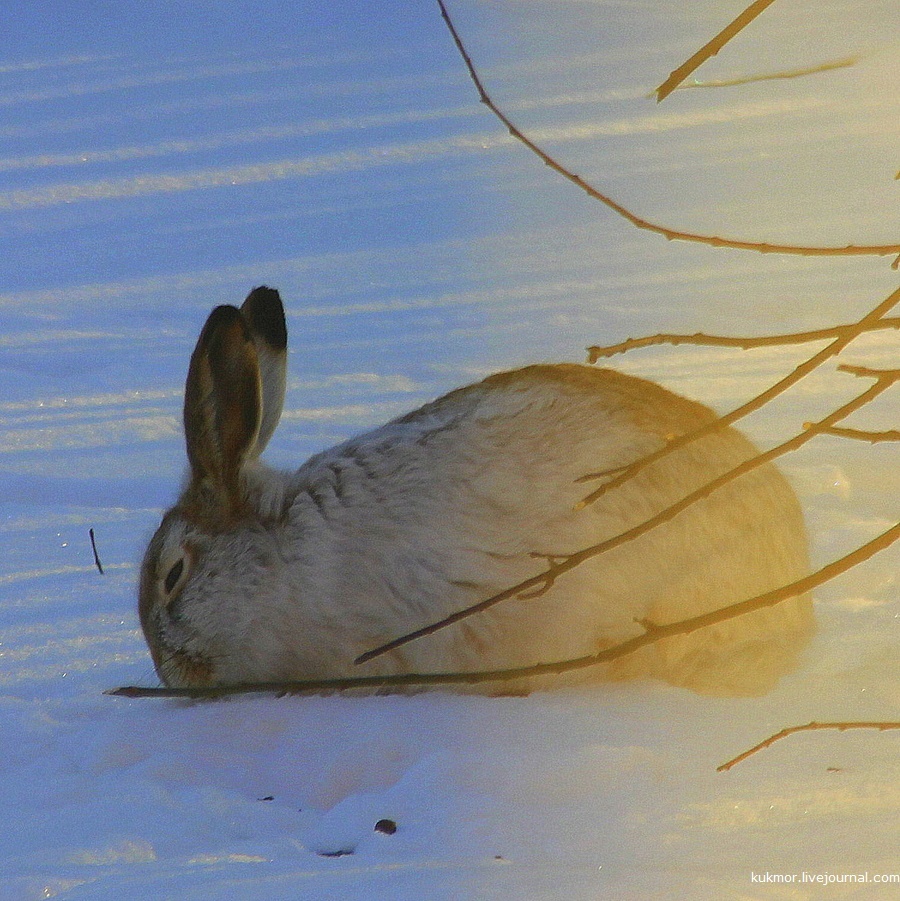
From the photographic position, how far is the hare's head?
316 cm

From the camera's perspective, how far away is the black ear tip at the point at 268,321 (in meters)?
3.44

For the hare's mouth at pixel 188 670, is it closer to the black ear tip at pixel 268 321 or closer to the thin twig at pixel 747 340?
the black ear tip at pixel 268 321

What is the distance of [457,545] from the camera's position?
3.10 metres

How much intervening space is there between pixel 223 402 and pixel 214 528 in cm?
31

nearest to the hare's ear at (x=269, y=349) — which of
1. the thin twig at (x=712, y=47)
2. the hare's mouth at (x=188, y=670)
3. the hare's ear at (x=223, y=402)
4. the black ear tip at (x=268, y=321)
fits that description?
the black ear tip at (x=268, y=321)

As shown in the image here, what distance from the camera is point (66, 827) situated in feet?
7.98

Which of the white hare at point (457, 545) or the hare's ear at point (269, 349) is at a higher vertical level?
the hare's ear at point (269, 349)

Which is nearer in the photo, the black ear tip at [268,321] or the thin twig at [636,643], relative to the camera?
the thin twig at [636,643]

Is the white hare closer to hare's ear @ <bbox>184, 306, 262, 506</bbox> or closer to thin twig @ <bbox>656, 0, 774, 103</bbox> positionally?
hare's ear @ <bbox>184, 306, 262, 506</bbox>

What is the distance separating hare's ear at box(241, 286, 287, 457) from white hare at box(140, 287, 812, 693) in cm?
4

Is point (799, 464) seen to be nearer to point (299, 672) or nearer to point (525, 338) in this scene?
point (525, 338)

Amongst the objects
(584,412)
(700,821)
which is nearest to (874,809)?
(700,821)

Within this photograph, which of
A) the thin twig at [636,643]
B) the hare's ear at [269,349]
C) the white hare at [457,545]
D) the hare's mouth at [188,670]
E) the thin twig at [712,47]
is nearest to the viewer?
the thin twig at [712,47]

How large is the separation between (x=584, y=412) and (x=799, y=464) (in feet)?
5.19
